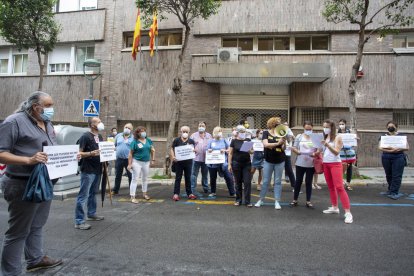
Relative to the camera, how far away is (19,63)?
1712 centimetres

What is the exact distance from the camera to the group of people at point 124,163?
2.92 m

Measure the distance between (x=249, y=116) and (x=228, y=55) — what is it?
9.86 ft

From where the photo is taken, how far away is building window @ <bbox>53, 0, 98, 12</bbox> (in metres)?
16.0

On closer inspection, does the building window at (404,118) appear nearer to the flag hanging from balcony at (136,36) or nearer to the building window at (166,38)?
the building window at (166,38)

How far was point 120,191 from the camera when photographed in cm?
848

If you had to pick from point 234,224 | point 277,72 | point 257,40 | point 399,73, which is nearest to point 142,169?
point 234,224

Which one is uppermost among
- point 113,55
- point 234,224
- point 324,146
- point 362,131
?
point 113,55

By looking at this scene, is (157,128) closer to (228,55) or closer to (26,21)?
(228,55)

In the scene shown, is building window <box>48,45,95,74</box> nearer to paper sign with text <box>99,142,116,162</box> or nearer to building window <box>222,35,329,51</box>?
building window <box>222,35,329,51</box>

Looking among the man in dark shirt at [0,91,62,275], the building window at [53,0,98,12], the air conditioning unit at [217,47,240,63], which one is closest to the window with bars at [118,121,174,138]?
the air conditioning unit at [217,47,240,63]

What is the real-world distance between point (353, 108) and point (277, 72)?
11.0ft

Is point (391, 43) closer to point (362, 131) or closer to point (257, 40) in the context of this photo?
point (362, 131)

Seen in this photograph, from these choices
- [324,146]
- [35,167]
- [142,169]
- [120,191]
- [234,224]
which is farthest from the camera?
[120,191]

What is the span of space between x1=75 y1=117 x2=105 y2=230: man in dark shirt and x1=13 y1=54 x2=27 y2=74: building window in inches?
588
